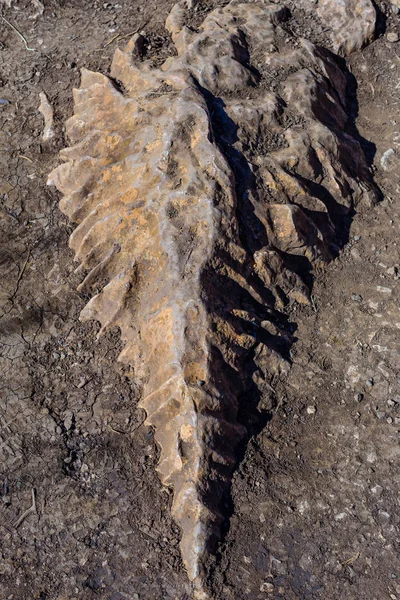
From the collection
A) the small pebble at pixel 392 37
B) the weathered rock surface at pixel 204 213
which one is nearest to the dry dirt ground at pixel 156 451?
the weathered rock surface at pixel 204 213

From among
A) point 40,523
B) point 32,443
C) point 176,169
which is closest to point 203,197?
point 176,169

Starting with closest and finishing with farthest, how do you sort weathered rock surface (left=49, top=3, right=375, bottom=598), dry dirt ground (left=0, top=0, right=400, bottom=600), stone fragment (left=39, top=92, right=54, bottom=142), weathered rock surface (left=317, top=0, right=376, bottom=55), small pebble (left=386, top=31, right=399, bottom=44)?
1. dry dirt ground (left=0, top=0, right=400, bottom=600)
2. weathered rock surface (left=49, top=3, right=375, bottom=598)
3. stone fragment (left=39, top=92, right=54, bottom=142)
4. weathered rock surface (left=317, top=0, right=376, bottom=55)
5. small pebble (left=386, top=31, right=399, bottom=44)

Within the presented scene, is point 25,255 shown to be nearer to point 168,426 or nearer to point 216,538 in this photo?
point 168,426

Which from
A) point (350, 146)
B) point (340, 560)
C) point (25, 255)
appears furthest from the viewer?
point (350, 146)

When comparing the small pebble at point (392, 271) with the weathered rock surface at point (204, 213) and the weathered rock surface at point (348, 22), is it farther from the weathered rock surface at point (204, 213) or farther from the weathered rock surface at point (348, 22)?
the weathered rock surface at point (348, 22)

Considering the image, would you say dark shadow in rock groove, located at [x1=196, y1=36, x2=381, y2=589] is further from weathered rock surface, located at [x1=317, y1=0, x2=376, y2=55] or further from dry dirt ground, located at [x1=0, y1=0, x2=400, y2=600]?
weathered rock surface, located at [x1=317, y1=0, x2=376, y2=55]

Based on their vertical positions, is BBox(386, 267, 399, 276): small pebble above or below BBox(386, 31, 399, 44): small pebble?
below

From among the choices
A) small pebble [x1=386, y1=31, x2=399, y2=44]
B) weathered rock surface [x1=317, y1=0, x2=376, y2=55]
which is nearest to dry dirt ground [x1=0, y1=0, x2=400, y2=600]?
weathered rock surface [x1=317, y1=0, x2=376, y2=55]
